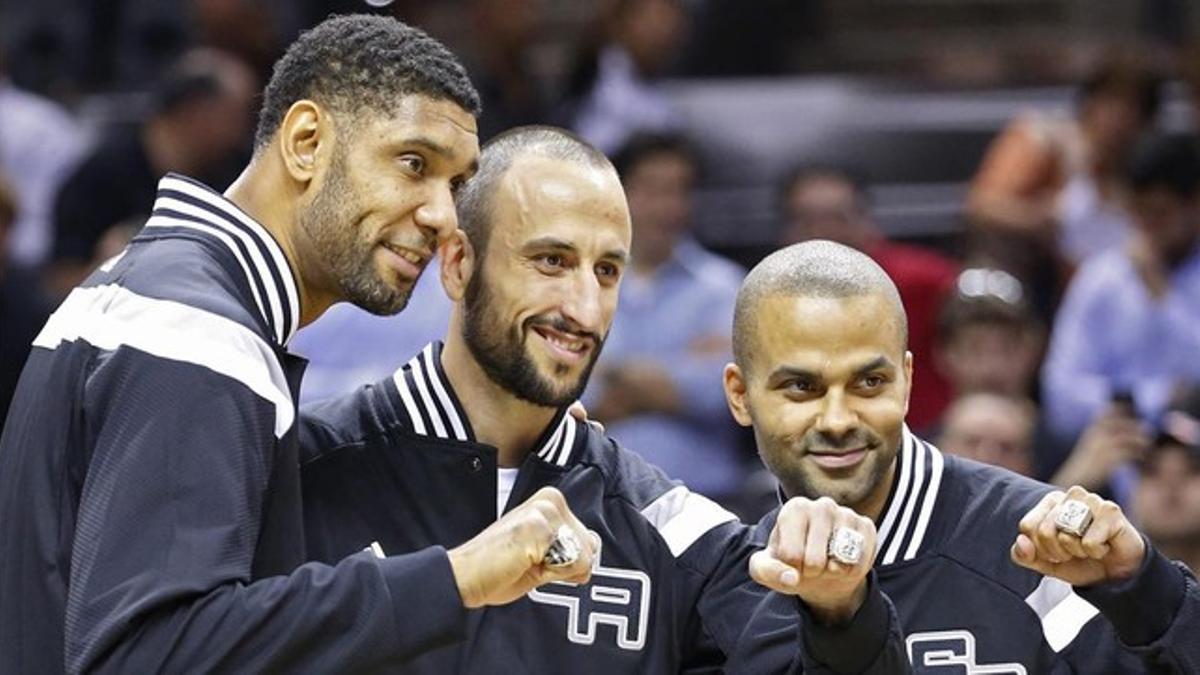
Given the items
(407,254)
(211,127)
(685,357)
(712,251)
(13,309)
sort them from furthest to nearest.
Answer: (712,251) → (211,127) → (13,309) → (685,357) → (407,254)

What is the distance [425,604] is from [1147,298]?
4.98m

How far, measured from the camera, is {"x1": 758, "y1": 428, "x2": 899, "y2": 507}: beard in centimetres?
388

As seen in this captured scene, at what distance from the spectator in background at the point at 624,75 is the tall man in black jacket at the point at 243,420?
5.51 metres

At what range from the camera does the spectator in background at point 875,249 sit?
7.75 meters

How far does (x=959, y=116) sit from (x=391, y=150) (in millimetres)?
6569

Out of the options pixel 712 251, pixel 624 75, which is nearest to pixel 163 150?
A: pixel 624 75

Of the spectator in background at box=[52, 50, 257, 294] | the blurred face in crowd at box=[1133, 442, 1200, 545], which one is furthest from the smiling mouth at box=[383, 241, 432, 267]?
the spectator in background at box=[52, 50, 257, 294]

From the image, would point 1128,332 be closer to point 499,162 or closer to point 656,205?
point 656,205

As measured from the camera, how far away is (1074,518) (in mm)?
3422

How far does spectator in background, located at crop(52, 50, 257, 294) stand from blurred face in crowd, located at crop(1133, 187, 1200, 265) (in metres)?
3.18

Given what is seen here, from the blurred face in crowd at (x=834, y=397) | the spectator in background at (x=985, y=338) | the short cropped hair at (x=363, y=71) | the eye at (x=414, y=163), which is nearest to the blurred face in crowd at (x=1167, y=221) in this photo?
the spectator in background at (x=985, y=338)

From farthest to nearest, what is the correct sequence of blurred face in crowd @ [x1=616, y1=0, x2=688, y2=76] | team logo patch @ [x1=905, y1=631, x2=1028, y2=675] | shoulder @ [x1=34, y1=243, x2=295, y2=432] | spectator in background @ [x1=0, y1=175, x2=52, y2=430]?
1. blurred face in crowd @ [x1=616, y1=0, x2=688, y2=76]
2. spectator in background @ [x1=0, y1=175, x2=52, y2=430]
3. team logo patch @ [x1=905, y1=631, x2=1028, y2=675]
4. shoulder @ [x1=34, y1=243, x2=295, y2=432]

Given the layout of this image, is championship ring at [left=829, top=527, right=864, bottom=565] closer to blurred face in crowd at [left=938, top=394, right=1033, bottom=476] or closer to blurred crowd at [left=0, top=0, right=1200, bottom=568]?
blurred crowd at [left=0, top=0, right=1200, bottom=568]

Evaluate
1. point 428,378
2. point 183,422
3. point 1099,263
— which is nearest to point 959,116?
point 1099,263
